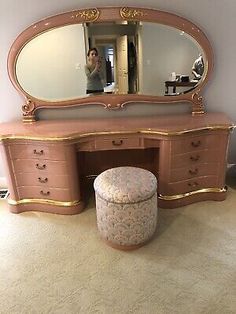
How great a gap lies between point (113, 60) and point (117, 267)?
1.67 metres

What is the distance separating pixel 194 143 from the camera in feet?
7.30

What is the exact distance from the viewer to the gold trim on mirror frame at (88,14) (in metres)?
2.23

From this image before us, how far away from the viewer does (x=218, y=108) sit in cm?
260

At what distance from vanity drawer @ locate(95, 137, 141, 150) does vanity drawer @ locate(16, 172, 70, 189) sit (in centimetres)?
39

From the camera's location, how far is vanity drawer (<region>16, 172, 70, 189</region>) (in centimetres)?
225

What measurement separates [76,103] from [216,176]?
4.61 ft

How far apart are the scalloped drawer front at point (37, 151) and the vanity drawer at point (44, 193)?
296mm

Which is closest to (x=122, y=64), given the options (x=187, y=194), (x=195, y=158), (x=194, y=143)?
(x=194, y=143)

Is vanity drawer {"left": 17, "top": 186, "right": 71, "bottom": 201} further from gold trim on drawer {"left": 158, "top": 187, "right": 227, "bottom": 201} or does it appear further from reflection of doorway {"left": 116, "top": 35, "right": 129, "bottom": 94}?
reflection of doorway {"left": 116, "top": 35, "right": 129, "bottom": 94}

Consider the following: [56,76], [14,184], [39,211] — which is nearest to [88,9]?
[56,76]

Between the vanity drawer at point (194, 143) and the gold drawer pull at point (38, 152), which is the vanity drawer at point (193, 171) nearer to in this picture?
the vanity drawer at point (194, 143)

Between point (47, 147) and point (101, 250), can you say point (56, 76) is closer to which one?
point (47, 147)

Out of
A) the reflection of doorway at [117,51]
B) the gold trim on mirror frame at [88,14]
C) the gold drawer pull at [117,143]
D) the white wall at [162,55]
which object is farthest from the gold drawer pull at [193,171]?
the gold trim on mirror frame at [88,14]

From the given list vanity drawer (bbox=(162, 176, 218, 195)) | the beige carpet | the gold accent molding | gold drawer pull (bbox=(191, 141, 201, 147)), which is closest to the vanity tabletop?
gold drawer pull (bbox=(191, 141, 201, 147))
